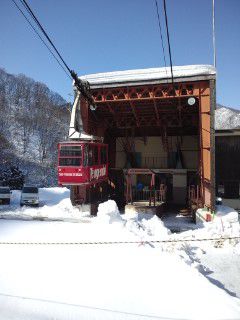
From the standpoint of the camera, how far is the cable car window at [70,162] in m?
14.9

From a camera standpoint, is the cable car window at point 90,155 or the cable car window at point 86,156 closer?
the cable car window at point 86,156

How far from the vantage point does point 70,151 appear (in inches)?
593

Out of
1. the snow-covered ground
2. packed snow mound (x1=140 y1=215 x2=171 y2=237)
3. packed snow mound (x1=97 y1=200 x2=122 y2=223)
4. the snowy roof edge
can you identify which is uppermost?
the snowy roof edge

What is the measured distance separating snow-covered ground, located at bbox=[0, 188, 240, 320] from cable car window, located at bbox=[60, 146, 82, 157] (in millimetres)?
5257

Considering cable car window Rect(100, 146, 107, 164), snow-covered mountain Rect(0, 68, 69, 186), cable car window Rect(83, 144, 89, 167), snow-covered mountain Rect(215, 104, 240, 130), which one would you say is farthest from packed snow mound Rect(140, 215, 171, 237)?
snow-covered mountain Rect(215, 104, 240, 130)

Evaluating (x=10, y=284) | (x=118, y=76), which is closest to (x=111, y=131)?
(x=118, y=76)

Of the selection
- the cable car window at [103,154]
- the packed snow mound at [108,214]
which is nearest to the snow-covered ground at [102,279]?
the packed snow mound at [108,214]

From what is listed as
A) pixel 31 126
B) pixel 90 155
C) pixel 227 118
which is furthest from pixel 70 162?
pixel 227 118

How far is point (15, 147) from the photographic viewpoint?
183 feet

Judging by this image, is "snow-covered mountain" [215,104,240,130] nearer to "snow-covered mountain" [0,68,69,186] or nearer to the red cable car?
"snow-covered mountain" [0,68,69,186]

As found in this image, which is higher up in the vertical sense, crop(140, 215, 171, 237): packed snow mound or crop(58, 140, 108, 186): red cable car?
crop(58, 140, 108, 186): red cable car

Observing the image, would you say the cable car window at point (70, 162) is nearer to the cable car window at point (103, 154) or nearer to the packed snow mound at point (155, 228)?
the cable car window at point (103, 154)

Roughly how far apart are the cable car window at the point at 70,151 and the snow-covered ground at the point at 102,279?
5.26 m

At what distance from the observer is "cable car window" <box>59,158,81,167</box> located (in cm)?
1491
